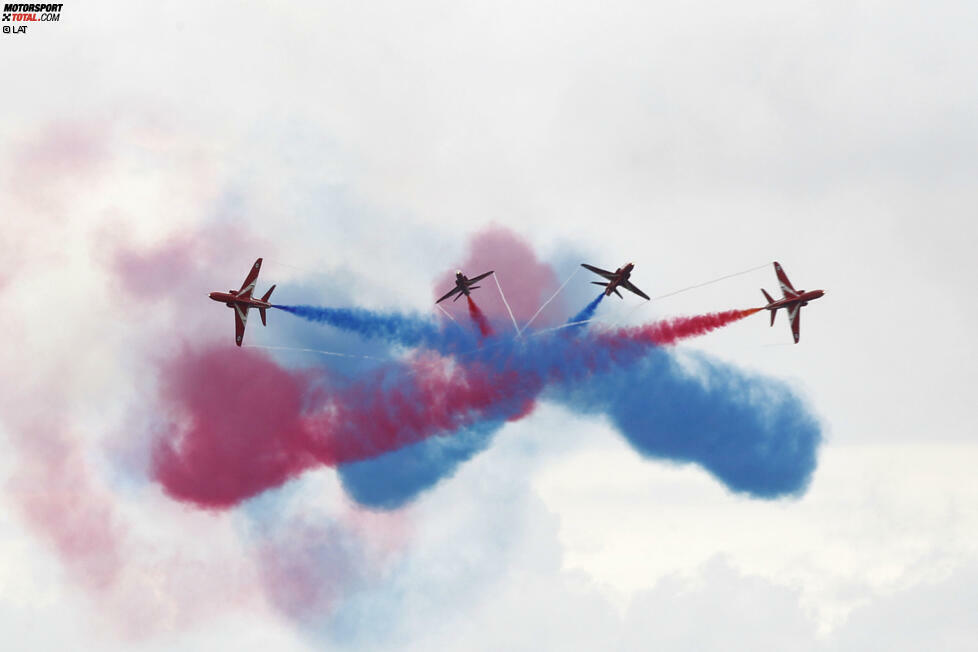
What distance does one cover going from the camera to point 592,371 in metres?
120

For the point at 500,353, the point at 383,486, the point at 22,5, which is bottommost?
the point at 383,486

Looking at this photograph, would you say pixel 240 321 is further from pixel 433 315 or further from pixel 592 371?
pixel 592 371

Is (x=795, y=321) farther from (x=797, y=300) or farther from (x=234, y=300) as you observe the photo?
(x=234, y=300)

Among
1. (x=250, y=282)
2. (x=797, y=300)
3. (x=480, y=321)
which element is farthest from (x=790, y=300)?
(x=250, y=282)

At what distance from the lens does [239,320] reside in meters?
115

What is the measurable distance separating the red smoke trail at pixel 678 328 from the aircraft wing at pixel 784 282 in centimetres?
212

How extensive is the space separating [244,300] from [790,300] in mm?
35324

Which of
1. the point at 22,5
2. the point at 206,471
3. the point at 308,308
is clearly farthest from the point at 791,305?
the point at 22,5

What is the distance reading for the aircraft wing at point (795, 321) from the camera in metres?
115

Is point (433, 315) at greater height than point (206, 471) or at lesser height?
greater

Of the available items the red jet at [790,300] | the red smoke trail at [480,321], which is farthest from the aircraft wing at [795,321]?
the red smoke trail at [480,321]

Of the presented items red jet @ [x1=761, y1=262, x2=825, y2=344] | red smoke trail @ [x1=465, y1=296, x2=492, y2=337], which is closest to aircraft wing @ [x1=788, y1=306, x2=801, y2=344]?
red jet @ [x1=761, y1=262, x2=825, y2=344]

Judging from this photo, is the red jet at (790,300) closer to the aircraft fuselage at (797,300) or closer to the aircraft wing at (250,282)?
the aircraft fuselage at (797,300)

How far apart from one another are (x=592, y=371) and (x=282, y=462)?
71.7 feet
